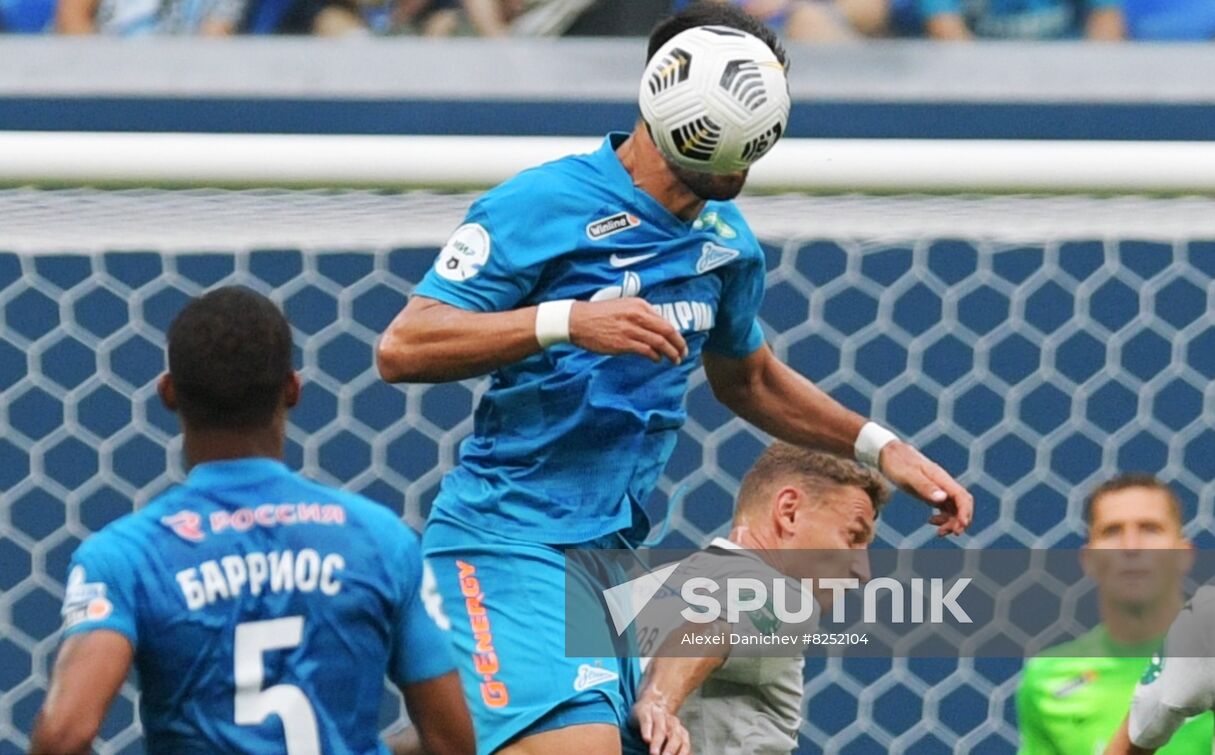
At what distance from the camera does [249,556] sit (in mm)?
2279

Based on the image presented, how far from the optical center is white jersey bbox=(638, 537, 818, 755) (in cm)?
330

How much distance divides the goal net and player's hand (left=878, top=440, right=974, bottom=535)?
0.78m

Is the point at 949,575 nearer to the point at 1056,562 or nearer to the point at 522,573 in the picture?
the point at 1056,562

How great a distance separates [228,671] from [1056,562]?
8.93ft

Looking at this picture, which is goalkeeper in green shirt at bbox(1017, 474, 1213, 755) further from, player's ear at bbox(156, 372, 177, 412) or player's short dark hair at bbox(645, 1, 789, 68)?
player's ear at bbox(156, 372, 177, 412)

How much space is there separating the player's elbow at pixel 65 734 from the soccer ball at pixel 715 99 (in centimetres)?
119

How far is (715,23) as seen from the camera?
9.66 feet

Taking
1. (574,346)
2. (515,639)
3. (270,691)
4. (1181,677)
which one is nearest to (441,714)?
(270,691)

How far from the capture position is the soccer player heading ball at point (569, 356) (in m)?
2.86

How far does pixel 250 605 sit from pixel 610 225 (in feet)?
3.19

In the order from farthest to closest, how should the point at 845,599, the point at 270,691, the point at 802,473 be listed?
1. the point at 845,599
2. the point at 802,473
3. the point at 270,691

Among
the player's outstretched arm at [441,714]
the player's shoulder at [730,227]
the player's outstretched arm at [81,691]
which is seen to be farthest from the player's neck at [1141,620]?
the player's outstretched arm at [81,691]

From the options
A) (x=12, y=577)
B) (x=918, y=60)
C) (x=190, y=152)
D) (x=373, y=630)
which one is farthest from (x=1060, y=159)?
(x=12, y=577)

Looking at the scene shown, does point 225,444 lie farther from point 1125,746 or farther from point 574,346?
point 1125,746
